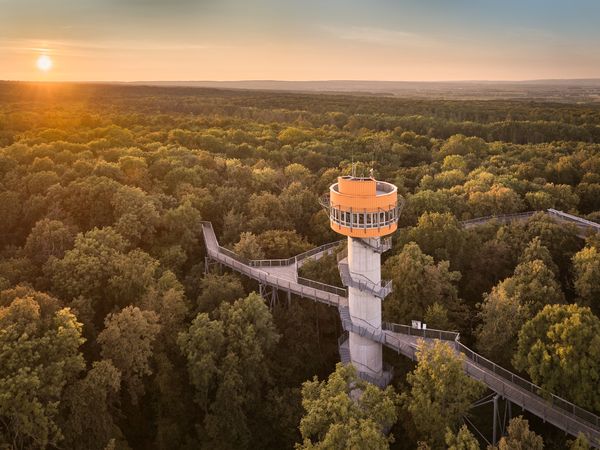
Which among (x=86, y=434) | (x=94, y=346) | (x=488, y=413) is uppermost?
(x=94, y=346)

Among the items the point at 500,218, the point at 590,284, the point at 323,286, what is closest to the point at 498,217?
the point at 500,218

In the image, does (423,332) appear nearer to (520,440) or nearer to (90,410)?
(520,440)

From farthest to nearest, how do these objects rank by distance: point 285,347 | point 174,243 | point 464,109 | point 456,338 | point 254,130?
point 464,109 < point 254,130 < point 174,243 < point 285,347 < point 456,338

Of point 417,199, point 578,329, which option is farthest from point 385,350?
point 417,199

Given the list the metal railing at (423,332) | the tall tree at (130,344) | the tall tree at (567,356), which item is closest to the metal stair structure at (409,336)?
the metal railing at (423,332)

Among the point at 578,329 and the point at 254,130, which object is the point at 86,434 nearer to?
the point at 578,329

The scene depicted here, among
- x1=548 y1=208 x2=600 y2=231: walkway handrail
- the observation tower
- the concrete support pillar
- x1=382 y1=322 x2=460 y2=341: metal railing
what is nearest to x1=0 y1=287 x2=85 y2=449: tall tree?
the observation tower
